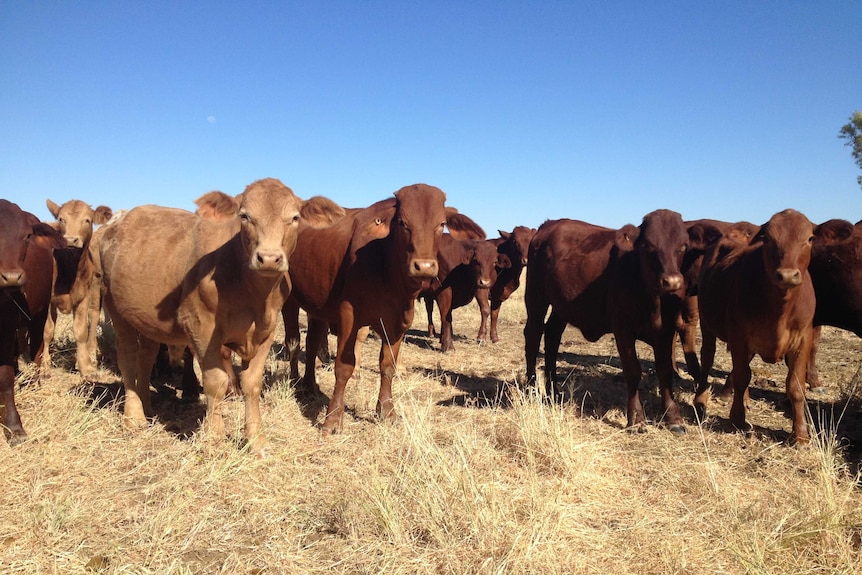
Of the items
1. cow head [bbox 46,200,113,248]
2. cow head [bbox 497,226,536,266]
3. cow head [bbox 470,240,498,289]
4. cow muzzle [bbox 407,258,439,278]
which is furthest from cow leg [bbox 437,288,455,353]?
cow muzzle [bbox 407,258,439,278]

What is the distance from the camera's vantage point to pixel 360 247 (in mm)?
5910

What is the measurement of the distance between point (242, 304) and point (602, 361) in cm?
765

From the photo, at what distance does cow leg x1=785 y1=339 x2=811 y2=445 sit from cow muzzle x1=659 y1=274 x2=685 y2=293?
1449 millimetres

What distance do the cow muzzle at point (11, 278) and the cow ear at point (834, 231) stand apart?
24.4ft

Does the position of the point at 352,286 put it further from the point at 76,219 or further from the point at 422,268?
the point at 76,219

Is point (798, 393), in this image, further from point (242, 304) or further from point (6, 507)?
point (6, 507)

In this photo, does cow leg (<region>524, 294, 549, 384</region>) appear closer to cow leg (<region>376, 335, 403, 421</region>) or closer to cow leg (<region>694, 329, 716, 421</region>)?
cow leg (<region>694, 329, 716, 421</region>)

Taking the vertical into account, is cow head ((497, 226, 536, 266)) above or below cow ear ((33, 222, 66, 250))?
above

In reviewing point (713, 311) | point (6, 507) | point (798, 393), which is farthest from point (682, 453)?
point (6, 507)

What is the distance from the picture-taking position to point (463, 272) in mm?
13742

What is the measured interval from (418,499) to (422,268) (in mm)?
2112

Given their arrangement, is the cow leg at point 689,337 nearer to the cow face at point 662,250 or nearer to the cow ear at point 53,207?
the cow face at point 662,250

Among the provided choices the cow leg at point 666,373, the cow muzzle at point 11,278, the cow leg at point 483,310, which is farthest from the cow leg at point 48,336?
the cow leg at point 483,310

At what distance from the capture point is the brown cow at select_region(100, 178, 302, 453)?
467 cm
